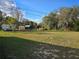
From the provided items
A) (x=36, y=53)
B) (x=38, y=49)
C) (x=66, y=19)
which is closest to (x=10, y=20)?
(x=66, y=19)

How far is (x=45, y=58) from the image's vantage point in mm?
7059

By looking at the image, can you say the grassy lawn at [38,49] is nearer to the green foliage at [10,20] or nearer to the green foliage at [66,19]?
the green foliage at [66,19]

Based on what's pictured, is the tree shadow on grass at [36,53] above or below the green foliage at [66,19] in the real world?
below

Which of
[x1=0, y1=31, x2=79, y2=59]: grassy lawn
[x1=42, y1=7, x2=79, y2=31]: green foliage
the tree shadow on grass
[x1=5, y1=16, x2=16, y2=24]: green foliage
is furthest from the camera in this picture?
[x1=5, y1=16, x2=16, y2=24]: green foliage

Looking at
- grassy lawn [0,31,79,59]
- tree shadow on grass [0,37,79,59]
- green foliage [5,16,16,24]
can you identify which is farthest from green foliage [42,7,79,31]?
tree shadow on grass [0,37,79,59]

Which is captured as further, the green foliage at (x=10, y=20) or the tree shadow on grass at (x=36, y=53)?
the green foliage at (x=10, y=20)

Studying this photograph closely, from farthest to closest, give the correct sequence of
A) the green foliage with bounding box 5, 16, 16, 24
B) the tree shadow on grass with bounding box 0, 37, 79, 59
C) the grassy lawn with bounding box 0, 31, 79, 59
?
the green foliage with bounding box 5, 16, 16, 24 → the grassy lawn with bounding box 0, 31, 79, 59 → the tree shadow on grass with bounding box 0, 37, 79, 59

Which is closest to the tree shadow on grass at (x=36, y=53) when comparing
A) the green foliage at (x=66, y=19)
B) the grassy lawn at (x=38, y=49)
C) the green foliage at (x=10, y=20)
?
the grassy lawn at (x=38, y=49)

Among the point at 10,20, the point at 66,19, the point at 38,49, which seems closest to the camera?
the point at 38,49

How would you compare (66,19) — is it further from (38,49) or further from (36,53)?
(36,53)

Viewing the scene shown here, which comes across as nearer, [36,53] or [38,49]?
[36,53]

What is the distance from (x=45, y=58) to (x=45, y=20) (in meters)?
41.9

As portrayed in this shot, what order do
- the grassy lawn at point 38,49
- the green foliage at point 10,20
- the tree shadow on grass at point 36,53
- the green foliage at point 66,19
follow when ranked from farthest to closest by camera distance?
the green foliage at point 10,20, the green foliage at point 66,19, the grassy lawn at point 38,49, the tree shadow on grass at point 36,53

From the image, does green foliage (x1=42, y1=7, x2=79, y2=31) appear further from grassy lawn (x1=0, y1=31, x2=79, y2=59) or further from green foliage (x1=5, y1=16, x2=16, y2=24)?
grassy lawn (x1=0, y1=31, x2=79, y2=59)
